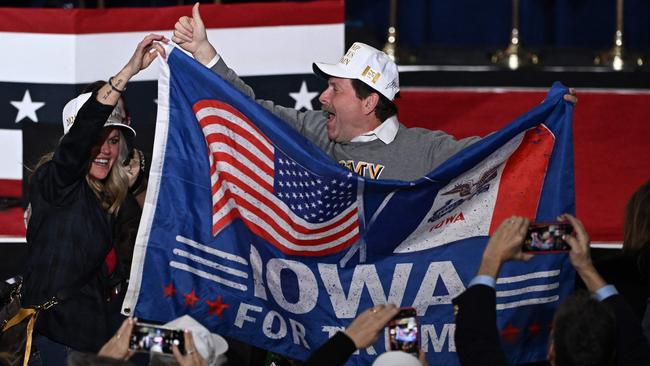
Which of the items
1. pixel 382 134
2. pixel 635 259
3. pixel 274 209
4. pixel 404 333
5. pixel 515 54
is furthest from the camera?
pixel 515 54

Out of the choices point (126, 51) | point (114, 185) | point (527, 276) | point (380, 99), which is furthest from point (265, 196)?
point (126, 51)

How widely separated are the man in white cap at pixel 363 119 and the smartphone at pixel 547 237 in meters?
1.15

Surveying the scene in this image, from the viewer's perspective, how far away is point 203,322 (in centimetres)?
494

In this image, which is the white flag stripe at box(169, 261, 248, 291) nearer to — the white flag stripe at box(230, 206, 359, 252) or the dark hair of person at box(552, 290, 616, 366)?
the white flag stripe at box(230, 206, 359, 252)

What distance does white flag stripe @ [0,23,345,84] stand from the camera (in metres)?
7.69

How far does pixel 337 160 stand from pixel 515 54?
3747 millimetres

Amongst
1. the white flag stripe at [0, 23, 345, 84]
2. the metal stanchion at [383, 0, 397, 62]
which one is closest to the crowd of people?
the white flag stripe at [0, 23, 345, 84]

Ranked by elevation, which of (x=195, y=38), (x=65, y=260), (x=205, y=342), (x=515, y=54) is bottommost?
(x=205, y=342)

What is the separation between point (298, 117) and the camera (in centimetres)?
557

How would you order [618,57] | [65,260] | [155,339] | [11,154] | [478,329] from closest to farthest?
Answer: [478,329], [155,339], [65,260], [11,154], [618,57]

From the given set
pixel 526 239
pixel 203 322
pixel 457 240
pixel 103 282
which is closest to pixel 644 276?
pixel 457 240

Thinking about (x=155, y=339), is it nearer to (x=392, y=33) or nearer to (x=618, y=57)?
(x=392, y=33)

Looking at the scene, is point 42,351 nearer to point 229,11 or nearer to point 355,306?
point 355,306

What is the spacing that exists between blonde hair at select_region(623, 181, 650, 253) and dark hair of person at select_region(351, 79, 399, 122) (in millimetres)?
1124
